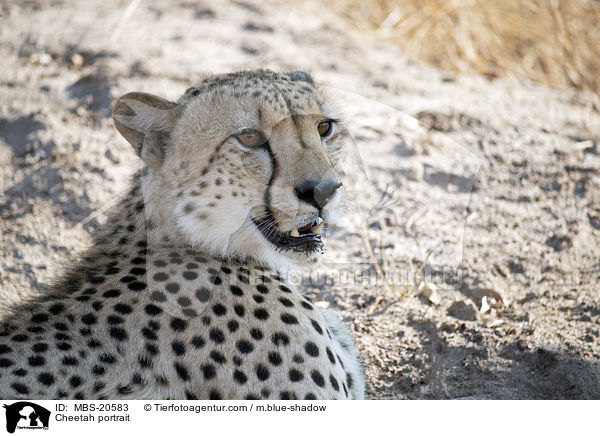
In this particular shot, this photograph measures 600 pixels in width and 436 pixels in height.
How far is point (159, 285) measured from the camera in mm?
2076

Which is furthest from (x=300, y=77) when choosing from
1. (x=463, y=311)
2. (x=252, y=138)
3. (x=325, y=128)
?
(x=463, y=311)

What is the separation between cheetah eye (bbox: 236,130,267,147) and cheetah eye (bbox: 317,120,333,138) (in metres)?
0.21

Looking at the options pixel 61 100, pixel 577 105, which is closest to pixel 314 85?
pixel 61 100

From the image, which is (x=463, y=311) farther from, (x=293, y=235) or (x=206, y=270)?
(x=206, y=270)

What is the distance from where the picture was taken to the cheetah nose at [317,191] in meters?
2.00

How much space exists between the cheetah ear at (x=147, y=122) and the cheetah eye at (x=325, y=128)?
0.44m

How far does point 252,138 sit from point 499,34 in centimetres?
333

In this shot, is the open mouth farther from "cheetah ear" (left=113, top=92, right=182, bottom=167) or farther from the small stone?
the small stone

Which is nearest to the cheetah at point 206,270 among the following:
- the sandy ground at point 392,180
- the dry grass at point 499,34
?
the sandy ground at point 392,180

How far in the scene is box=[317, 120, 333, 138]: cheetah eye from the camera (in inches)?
88.8

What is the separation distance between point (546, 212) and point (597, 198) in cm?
30
